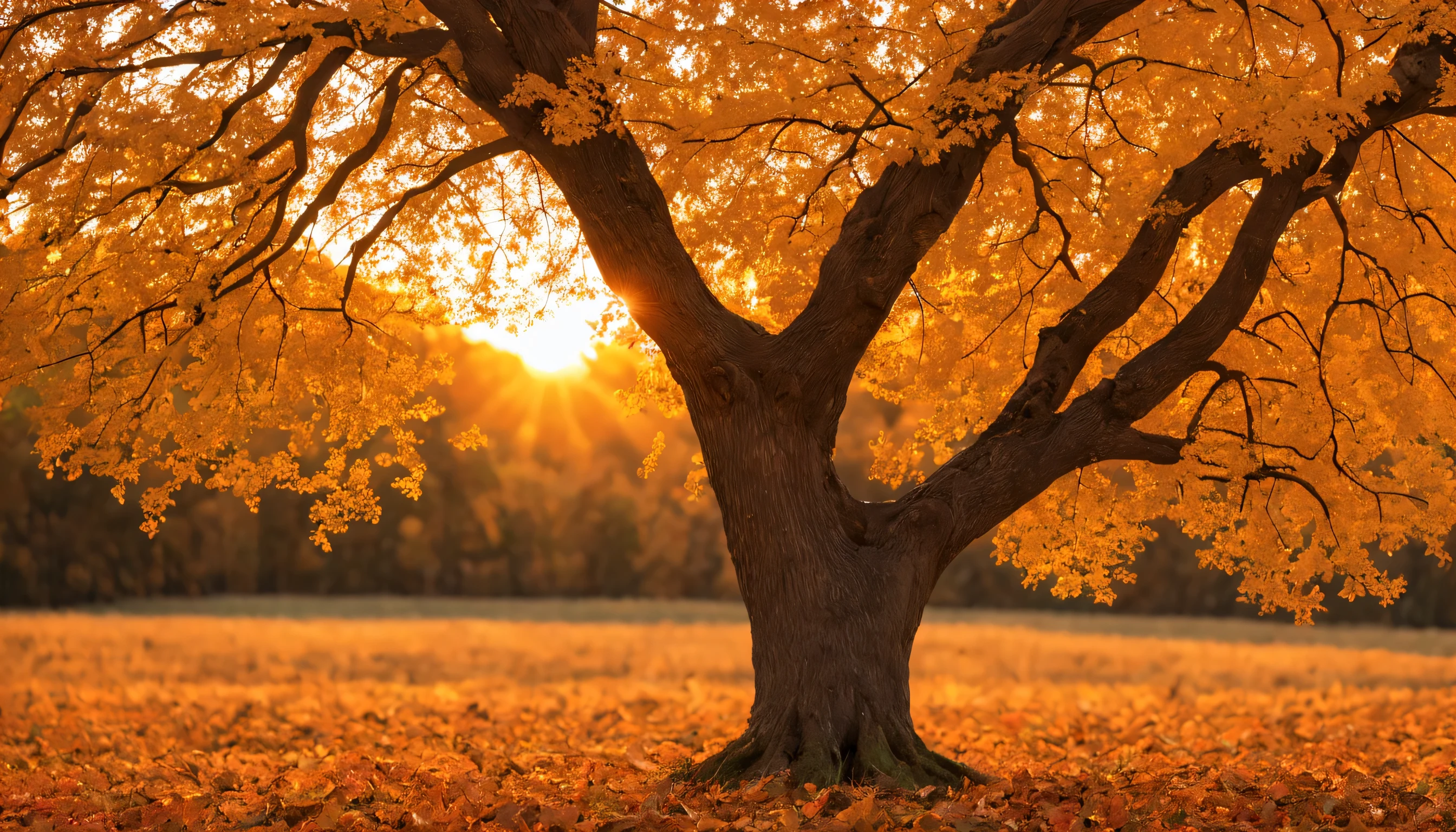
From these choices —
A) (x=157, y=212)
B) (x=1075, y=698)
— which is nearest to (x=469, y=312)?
(x=157, y=212)

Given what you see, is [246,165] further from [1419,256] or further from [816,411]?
[1419,256]

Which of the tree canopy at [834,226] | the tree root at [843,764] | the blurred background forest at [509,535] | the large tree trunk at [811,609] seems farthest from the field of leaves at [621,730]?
the blurred background forest at [509,535]

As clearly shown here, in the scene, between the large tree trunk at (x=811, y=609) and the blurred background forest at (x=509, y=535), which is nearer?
the large tree trunk at (x=811, y=609)

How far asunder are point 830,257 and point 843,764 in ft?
9.25

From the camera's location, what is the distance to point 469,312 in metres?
8.62

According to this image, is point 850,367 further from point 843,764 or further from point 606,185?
point 843,764

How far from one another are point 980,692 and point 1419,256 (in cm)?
660

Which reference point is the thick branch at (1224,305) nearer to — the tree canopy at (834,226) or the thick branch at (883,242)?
the tree canopy at (834,226)

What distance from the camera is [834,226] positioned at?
7.79 meters

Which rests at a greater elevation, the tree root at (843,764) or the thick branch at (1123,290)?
the thick branch at (1123,290)

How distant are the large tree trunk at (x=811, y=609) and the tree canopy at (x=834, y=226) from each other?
12.7 inches

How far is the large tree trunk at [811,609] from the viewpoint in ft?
19.3

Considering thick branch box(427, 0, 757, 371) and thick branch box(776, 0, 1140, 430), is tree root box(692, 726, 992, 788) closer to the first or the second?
thick branch box(776, 0, 1140, 430)

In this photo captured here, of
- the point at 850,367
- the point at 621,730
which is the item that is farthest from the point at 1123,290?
the point at 621,730
